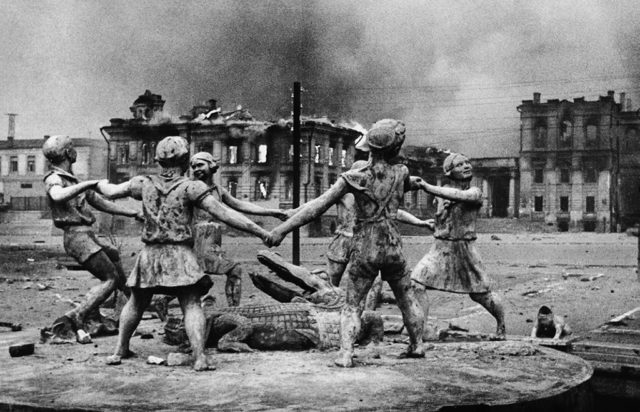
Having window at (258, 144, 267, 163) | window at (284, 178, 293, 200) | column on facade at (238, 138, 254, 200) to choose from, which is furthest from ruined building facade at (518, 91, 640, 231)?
column on facade at (238, 138, 254, 200)

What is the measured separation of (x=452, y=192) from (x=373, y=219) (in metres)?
1.49

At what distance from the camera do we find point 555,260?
24.8 m

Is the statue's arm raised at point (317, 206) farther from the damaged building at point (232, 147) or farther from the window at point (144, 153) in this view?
the window at point (144, 153)

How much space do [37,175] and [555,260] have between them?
29.4 m

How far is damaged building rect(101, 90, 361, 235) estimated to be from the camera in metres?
37.0

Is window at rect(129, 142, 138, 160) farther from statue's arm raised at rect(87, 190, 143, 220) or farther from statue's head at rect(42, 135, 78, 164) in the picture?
statue's arm raised at rect(87, 190, 143, 220)

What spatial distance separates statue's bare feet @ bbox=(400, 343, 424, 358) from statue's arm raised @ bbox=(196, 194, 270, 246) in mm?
1659

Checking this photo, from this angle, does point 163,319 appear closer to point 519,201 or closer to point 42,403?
point 42,403

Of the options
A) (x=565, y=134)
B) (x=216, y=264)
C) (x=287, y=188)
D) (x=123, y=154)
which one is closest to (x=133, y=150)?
(x=123, y=154)

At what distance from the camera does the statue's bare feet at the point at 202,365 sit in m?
6.00

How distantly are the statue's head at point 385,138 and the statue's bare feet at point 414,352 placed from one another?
5.74 feet

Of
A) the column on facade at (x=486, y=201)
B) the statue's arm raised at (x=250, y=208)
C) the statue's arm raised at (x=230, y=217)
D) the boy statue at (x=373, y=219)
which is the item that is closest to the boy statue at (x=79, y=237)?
the statue's arm raised at (x=250, y=208)

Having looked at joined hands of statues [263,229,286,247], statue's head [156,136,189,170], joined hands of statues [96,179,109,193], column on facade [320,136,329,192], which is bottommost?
joined hands of statues [263,229,286,247]

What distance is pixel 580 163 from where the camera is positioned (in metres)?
41.8
